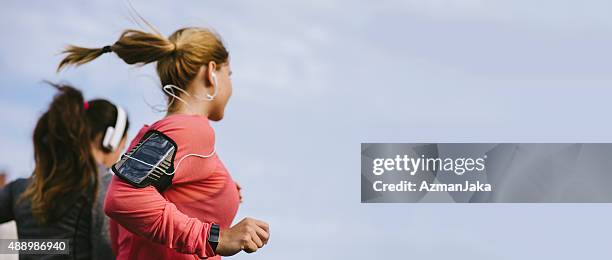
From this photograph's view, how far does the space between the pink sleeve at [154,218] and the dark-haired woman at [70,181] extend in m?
1.54

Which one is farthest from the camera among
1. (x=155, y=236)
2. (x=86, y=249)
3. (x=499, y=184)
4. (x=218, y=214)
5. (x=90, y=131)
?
(x=499, y=184)

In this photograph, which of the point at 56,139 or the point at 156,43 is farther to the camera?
the point at 56,139

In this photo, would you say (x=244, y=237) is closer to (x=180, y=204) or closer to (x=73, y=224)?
(x=180, y=204)

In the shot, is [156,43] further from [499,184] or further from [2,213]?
[499,184]

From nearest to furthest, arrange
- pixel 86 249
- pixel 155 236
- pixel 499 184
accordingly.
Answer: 1. pixel 155 236
2. pixel 86 249
3. pixel 499 184

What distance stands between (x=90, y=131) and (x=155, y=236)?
1.99 meters

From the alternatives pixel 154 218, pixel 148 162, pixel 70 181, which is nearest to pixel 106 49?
pixel 148 162

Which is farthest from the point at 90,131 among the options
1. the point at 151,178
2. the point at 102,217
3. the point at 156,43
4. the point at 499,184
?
the point at 499,184

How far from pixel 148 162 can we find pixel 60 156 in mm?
1871

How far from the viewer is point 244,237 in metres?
2.54

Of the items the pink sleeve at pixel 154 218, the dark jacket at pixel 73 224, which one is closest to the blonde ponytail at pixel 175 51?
the pink sleeve at pixel 154 218

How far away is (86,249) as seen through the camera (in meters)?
4.07

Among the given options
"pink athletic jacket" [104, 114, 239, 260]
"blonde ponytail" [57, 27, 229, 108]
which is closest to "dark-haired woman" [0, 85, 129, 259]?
"pink athletic jacket" [104, 114, 239, 260]

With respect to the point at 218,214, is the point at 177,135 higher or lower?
higher
